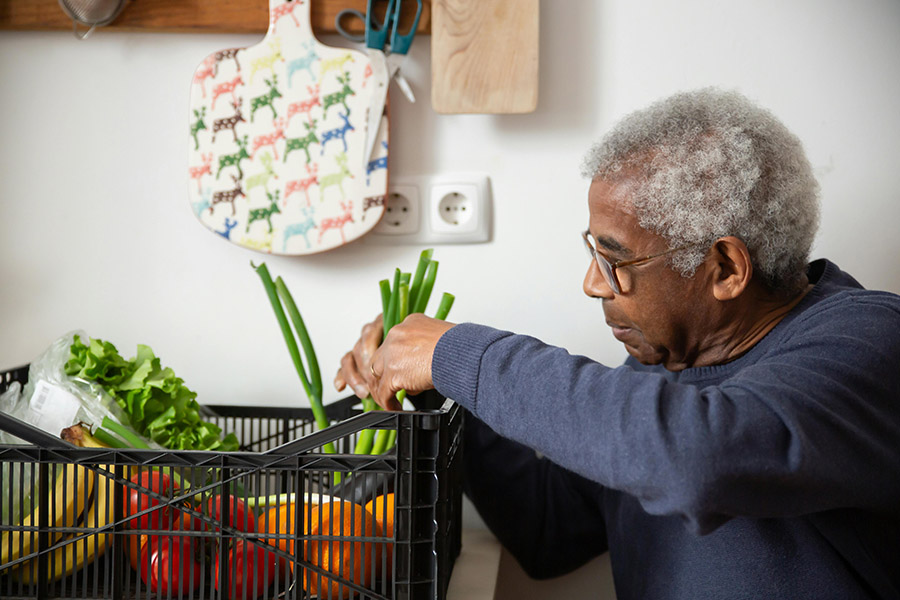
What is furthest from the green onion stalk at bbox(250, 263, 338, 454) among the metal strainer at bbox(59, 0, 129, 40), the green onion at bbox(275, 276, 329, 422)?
the metal strainer at bbox(59, 0, 129, 40)

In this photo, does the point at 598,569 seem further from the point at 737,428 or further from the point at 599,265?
the point at 737,428

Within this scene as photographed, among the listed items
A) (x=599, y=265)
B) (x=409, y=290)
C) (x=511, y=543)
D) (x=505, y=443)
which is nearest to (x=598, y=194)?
(x=599, y=265)

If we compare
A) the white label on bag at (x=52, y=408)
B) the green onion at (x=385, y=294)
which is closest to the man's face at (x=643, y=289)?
the green onion at (x=385, y=294)

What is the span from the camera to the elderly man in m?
0.63

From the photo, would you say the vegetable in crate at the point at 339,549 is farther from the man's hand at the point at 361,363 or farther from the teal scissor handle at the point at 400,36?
the teal scissor handle at the point at 400,36

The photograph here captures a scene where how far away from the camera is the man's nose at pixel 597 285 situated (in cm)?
89

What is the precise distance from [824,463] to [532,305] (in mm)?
580

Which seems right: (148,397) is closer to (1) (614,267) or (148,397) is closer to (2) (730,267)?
(1) (614,267)

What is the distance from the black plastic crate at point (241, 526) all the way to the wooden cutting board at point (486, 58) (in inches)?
20.1

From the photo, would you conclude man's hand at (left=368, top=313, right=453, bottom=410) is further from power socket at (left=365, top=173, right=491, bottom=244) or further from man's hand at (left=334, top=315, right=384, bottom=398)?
→ power socket at (left=365, top=173, right=491, bottom=244)

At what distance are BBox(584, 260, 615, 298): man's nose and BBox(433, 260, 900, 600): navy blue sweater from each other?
0.47 ft

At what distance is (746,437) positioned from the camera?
2.03 ft

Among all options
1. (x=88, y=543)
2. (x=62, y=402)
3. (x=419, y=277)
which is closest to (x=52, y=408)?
(x=62, y=402)

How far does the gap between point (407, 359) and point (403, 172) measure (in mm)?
448
